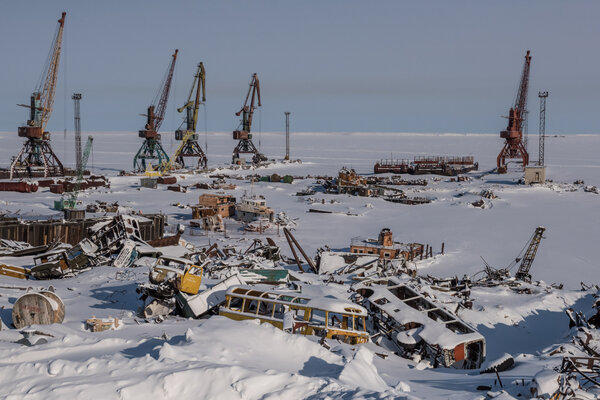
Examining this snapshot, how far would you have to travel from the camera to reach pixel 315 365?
31.5 feet

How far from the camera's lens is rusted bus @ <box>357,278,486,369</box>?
12492 millimetres

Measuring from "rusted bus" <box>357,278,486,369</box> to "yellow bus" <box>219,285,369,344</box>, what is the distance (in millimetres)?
876

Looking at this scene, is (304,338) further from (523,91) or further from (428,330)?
(523,91)

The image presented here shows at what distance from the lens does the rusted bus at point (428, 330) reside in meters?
12.5

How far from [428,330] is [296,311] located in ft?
9.78

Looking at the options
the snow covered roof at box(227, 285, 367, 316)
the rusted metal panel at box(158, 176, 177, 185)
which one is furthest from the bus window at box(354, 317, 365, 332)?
the rusted metal panel at box(158, 176, 177, 185)

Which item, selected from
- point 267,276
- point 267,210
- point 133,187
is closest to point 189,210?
point 267,210

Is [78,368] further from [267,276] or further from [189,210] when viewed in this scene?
[189,210]

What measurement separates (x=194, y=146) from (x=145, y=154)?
338 inches

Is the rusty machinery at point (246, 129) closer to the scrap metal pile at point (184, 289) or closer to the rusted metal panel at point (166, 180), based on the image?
the rusted metal panel at point (166, 180)

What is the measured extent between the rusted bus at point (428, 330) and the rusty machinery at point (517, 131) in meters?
65.4

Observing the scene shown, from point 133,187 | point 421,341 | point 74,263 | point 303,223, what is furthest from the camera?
point 133,187

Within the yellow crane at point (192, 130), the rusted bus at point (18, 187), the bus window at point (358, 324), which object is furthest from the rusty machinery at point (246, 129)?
the bus window at point (358, 324)

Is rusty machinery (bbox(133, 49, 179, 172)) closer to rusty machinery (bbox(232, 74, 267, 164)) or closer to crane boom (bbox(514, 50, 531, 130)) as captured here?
rusty machinery (bbox(232, 74, 267, 164))
